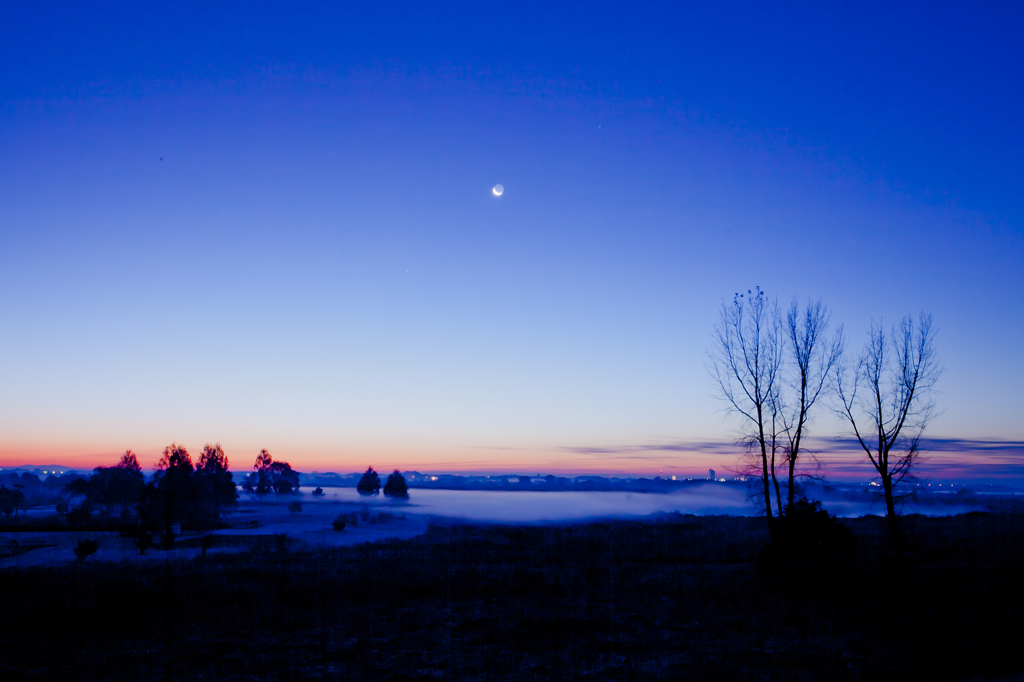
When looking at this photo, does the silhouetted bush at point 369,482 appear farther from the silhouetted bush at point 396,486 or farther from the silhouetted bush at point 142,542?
the silhouetted bush at point 142,542

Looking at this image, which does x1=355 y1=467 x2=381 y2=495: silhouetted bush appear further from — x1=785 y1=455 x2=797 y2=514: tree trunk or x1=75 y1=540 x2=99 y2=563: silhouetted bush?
x1=785 y1=455 x2=797 y2=514: tree trunk

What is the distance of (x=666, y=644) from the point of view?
15039 millimetres

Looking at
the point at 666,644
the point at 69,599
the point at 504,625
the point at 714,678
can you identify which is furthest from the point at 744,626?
the point at 69,599

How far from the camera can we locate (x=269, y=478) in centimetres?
17262

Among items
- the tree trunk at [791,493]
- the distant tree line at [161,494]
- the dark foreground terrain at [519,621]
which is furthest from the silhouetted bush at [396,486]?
the tree trunk at [791,493]

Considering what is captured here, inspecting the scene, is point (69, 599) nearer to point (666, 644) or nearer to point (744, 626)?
point (666, 644)

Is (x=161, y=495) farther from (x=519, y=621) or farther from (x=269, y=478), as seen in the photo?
(x=269, y=478)

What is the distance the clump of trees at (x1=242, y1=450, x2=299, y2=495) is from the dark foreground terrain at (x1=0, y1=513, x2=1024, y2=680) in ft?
498

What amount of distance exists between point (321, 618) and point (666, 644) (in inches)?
402

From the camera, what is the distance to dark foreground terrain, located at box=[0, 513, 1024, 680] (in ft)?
42.2

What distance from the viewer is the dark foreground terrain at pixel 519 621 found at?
42.2ft

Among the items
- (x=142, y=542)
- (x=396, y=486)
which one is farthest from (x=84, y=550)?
(x=396, y=486)

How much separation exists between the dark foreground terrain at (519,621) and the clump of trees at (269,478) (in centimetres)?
15177

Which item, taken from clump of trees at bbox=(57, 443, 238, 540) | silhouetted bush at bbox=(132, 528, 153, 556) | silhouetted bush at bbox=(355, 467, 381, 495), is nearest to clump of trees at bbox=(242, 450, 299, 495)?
silhouetted bush at bbox=(355, 467, 381, 495)
